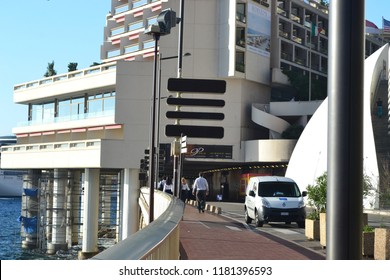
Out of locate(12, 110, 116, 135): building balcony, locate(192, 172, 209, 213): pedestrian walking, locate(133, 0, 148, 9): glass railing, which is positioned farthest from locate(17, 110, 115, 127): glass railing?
locate(192, 172, 209, 213): pedestrian walking

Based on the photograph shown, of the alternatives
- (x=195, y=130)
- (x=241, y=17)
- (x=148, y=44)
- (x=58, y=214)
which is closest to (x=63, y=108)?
(x=148, y=44)

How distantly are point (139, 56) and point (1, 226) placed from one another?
28.9m

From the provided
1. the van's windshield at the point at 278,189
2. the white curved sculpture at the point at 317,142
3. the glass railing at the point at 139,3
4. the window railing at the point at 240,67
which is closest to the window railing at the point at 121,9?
the glass railing at the point at 139,3

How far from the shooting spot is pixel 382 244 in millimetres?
12680

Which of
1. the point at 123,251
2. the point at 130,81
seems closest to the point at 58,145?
the point at 130,81

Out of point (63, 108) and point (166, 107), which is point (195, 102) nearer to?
point (166, 107)

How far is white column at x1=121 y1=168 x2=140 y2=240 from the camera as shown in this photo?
50847mm

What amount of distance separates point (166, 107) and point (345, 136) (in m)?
57.5

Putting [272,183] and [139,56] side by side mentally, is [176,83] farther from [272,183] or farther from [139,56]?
[139,56]

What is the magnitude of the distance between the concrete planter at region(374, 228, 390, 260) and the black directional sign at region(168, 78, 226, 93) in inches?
156

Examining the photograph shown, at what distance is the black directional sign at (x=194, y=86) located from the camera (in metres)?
12.2

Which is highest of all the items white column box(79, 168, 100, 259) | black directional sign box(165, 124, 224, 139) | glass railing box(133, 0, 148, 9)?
glass railing box(133, 0, 148, 9)

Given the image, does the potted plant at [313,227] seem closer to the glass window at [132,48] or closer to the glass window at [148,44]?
the glass window at [148,44]

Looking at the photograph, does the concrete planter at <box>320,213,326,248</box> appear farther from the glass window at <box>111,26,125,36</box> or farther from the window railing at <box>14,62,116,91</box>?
the glass window at <box>111,26,125,36</box>
